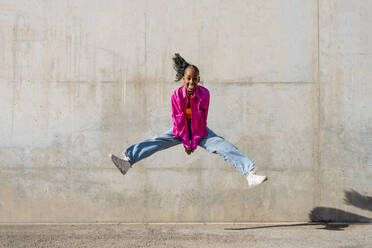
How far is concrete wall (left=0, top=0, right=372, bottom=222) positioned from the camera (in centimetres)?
680

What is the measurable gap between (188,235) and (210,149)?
157 cm

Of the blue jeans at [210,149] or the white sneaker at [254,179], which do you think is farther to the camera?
the blue jeans at [210,149]

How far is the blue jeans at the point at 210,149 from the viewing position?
193 inches

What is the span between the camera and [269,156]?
6.82 meters

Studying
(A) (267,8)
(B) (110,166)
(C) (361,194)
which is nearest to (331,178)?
(C) (361,194)

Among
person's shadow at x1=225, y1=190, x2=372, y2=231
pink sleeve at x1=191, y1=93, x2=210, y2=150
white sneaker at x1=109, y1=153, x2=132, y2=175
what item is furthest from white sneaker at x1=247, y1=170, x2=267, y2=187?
person's shadow at x1=225, y1=190, x2=372, y2=231

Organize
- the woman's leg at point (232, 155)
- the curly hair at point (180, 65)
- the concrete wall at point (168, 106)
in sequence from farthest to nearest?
the concrete wall at point (168, 106) → the curly hair at point (180, 65) → the woman's leg at point (232, 155)

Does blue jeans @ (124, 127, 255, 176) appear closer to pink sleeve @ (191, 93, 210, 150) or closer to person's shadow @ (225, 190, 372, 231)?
pink sleeve @ (191, 93, 210, 150)

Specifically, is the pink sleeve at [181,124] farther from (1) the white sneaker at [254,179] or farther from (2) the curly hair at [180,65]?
(1) the white sneaker at [254,179]

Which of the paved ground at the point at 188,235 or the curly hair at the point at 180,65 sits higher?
the curly hair at the point at 180,65

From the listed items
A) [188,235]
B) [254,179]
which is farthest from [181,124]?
[188,235]

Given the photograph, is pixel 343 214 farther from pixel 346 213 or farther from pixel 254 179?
pixel 254 179

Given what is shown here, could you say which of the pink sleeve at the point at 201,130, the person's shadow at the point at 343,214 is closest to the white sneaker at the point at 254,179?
the pink sleeve at the point at 201,130

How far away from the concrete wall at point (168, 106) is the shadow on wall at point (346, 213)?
0.02 metres
